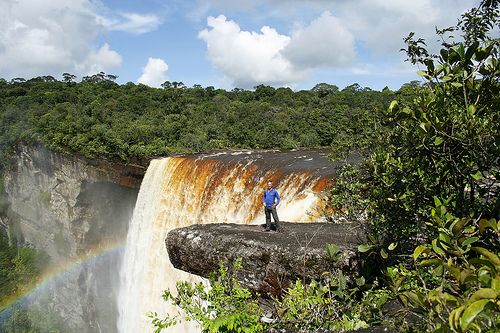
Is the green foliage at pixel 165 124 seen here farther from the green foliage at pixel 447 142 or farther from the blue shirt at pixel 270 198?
the green foliage at pixel 447 142

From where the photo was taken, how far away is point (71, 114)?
30.7 metres

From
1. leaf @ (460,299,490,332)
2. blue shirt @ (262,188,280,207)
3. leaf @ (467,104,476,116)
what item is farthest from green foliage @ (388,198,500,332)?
blue shirt @ (262,188,280,207)

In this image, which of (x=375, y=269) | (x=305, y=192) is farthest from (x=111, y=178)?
(x=375, y=269)

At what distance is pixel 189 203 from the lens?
49.6 ft

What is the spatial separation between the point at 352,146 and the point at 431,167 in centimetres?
622

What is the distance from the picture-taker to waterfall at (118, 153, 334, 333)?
11.5 meters

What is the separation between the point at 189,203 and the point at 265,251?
9183 millimetres

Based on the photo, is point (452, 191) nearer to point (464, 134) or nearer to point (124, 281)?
point (464, 134)

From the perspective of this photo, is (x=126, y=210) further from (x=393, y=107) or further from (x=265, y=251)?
(x=393, y=107)

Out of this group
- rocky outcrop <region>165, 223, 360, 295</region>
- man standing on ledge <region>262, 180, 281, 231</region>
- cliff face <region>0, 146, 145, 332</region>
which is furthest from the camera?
cliff face <region>0, 146, 145, 332</region>

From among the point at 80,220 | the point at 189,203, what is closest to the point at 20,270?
the point at 80,220

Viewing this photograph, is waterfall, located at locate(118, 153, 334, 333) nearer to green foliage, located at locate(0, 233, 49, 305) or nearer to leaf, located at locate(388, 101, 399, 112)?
leaf, located at locate(388, 101, 399, 112)

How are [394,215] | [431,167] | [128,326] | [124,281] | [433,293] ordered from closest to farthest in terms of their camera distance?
[433,293], [431,167], [394,215], [128,326], [124,281]

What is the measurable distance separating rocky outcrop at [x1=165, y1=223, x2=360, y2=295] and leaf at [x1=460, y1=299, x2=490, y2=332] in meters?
4.07
